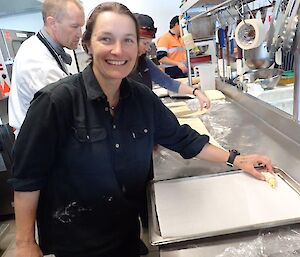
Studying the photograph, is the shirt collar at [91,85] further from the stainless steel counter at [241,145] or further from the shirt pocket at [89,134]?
the stainless steel counter at [241,145]

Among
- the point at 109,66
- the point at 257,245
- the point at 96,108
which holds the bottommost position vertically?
the point at 257,245

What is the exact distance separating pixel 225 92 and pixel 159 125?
1.26 metres

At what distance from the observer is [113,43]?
2.70ft

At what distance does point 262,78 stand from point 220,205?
4.50 feet

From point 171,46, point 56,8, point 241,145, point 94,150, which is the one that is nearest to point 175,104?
point 241,145

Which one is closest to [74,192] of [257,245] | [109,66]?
[109,66]

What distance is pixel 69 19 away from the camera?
144 centimetres

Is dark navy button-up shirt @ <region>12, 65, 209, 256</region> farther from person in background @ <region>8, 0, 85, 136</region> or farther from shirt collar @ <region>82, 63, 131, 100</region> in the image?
person in background @ <region>8, 0, 85, 136</region>

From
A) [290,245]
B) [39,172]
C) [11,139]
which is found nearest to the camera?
[290,245]

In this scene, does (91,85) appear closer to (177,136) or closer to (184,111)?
(177,136)

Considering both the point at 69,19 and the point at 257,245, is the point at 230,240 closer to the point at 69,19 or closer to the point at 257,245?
the point at 257,245

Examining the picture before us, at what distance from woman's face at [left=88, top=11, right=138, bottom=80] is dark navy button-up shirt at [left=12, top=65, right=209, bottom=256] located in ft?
0.24

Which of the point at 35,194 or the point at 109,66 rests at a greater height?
the point at 109,66

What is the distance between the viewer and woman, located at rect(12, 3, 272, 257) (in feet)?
2.67
